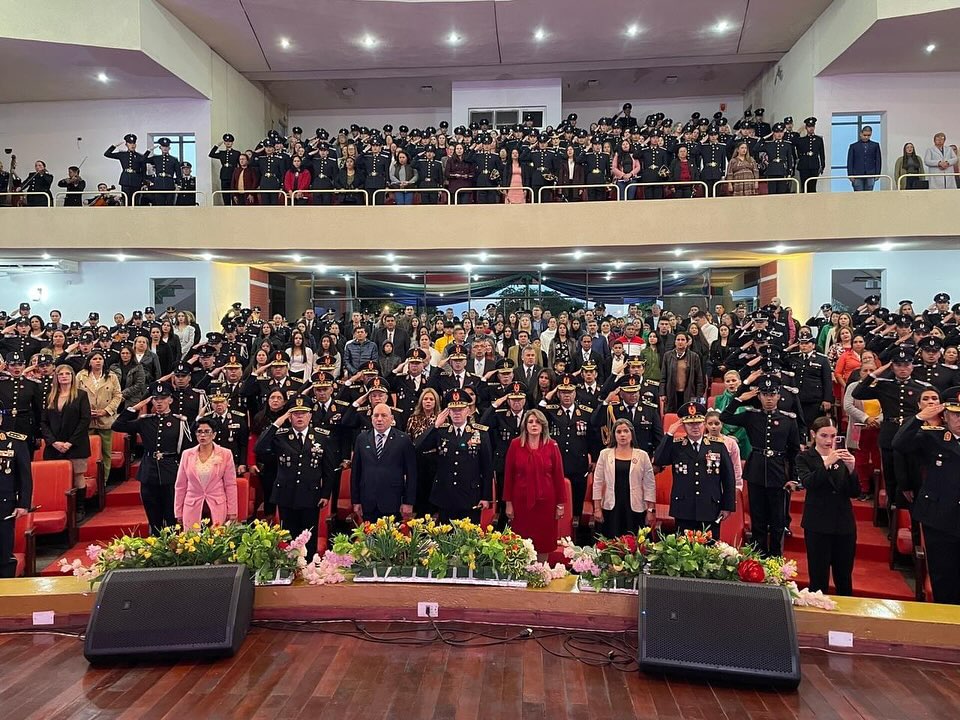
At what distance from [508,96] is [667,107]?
4.46 meters

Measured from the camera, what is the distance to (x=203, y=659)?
3.92 m

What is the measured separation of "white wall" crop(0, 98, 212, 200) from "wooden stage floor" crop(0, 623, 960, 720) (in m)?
14.5

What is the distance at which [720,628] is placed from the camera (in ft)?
12.2

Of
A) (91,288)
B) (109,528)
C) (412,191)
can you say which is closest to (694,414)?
(109,528)

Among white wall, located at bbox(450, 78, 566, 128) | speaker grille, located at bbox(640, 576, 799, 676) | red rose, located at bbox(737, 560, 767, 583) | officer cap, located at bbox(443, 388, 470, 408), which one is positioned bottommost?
speaker grille, located at bbox(640, 576, 799, 676)

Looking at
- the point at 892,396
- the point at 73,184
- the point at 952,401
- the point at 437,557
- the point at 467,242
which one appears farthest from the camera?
the point at 73,184

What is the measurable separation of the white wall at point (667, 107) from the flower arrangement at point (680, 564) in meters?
16.6

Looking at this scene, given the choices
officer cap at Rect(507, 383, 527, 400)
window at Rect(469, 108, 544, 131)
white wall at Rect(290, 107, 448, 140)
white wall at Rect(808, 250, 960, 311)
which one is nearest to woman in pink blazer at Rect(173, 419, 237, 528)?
officer cap at Rect(507, 383, 527, 400)

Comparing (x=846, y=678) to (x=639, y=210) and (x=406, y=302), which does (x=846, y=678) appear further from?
(x=406, y=302)

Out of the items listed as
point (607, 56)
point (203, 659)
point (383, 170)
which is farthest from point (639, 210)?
point (203, 659)

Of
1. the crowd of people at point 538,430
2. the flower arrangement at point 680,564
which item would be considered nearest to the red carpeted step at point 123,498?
the crowd of people at point 538,430

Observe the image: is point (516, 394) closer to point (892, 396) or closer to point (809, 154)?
point (892, 396)

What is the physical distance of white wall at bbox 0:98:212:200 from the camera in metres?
16.5

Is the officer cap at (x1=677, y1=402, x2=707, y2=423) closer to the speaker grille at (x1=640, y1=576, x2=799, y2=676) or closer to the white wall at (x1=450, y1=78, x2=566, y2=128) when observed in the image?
the speaker grille at (x1=640, y1=576, x2=799, y2=676)
